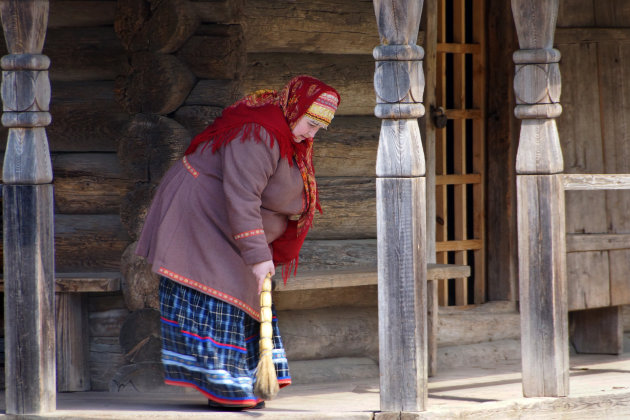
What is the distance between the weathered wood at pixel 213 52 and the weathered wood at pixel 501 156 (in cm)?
196

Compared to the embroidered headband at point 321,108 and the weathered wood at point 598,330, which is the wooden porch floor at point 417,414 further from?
the embroidered headband at point 321,108

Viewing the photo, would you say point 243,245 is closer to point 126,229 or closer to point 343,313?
point 126,229

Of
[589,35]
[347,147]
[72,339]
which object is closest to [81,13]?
[347,147]

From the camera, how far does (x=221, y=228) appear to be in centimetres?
458

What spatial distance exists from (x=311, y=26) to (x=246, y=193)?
1798 mm

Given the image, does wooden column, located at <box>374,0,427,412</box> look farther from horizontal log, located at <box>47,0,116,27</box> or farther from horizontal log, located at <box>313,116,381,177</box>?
horizontal log, located at <box>47,0,116,27</box>

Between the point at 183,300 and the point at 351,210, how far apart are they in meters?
1.73

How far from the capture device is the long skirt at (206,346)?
4598 mm

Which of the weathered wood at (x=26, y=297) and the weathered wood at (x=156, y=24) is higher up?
the weathered wood at (x=156, y=24)

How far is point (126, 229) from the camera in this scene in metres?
5.59

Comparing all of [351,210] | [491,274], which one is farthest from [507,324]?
[351,210]

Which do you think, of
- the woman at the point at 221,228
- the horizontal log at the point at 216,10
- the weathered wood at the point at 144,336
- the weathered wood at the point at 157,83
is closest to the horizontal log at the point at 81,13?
the weathered wood at the point at 157,83

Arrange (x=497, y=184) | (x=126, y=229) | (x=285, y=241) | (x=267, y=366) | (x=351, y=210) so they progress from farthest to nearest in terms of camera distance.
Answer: (x=497, y=184) < (x=351, y=210) < (x=126, y=229) < (x=285, y=241) < (x=267, y=366)

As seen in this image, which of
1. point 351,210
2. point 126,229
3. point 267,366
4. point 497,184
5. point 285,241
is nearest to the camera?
point 267,366
